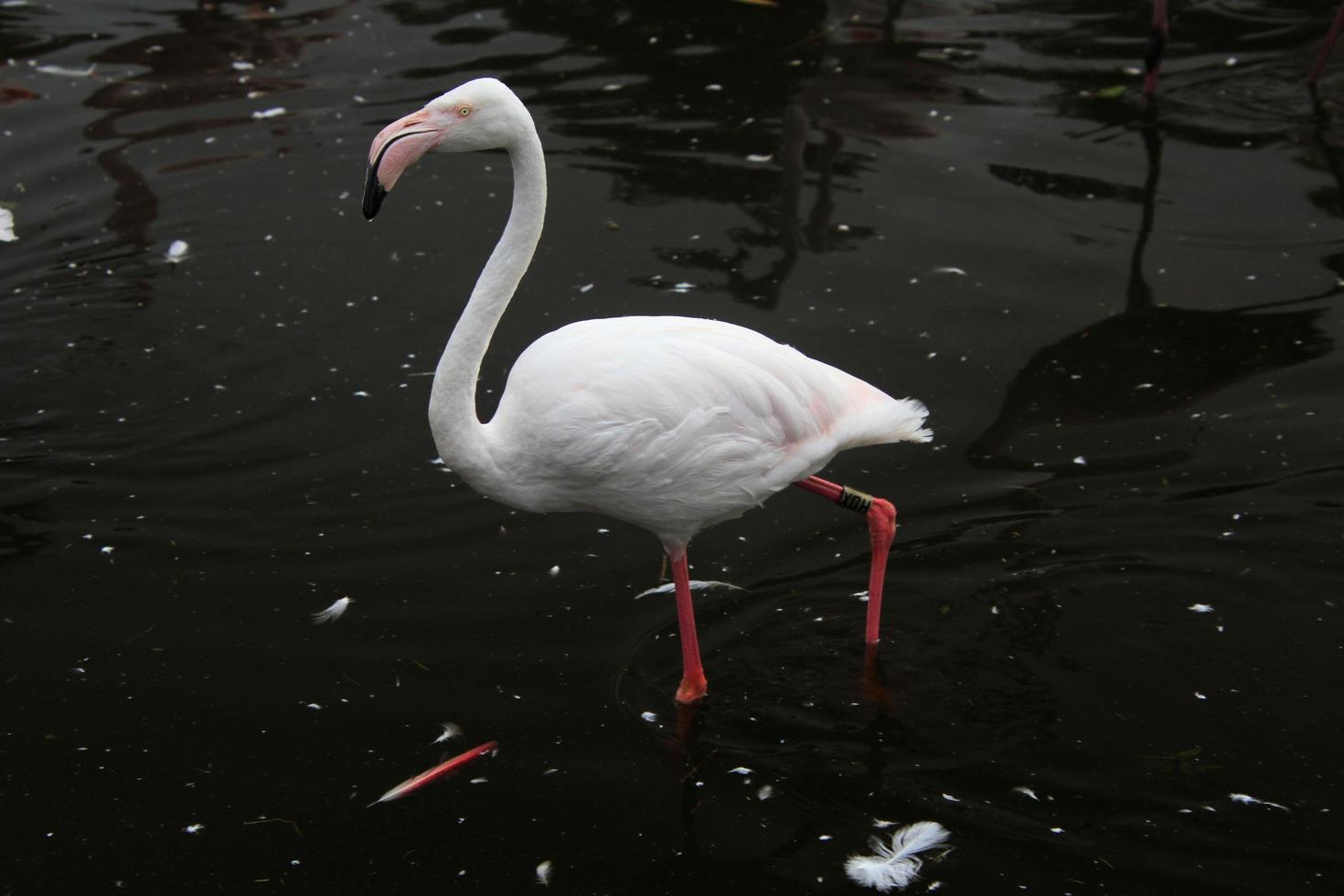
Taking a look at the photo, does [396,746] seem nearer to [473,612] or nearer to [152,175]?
[473,612]

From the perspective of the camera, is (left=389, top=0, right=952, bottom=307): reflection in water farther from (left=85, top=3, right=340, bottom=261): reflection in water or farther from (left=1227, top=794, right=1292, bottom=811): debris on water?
(left=1227, top=794, right=1292, bottom=811): debris on water

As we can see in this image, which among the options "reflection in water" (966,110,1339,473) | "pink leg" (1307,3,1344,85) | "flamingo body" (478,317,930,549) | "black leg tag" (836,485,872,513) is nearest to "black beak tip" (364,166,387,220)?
"flamingo body" (478,317,930,549)

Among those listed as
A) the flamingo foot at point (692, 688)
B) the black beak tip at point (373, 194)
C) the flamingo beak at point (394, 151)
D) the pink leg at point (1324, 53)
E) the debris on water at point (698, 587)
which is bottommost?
the debris on water at point (698, 587)

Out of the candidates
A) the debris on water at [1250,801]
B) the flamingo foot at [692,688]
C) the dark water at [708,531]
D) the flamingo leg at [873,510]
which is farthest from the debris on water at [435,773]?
the debris on water at [1250,801]

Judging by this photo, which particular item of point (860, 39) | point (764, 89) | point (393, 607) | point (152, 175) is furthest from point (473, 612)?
point (860, 39)

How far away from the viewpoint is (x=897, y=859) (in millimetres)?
3650

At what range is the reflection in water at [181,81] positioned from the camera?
317 inches

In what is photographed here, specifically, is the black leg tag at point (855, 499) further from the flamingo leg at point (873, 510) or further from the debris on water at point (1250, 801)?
the debris on water at point (1250, 801)

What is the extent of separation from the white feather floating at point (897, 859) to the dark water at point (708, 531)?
6cm

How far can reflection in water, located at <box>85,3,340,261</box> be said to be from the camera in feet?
26.4

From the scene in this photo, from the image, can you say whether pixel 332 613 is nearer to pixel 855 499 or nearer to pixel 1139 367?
pixel 855 499

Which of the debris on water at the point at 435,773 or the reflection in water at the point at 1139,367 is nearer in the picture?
the debris on water at the point at 435,773

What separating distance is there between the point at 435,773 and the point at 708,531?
1.69 metres

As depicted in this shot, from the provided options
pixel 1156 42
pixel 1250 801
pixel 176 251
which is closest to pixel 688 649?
pixel 1250 801
